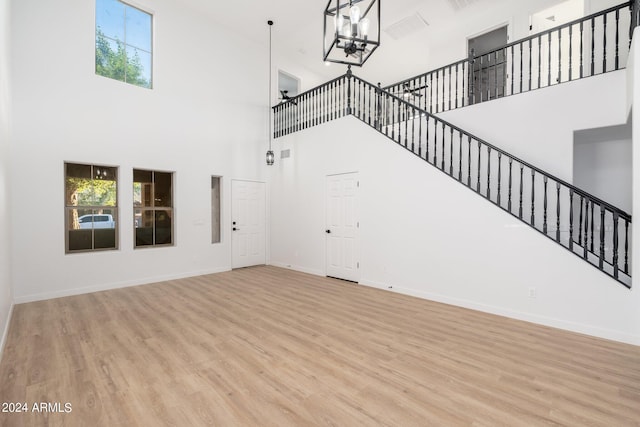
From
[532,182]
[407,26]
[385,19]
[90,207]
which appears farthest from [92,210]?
[407,26]

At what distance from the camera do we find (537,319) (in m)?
3.84

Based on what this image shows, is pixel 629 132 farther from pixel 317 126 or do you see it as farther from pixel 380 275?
pixel 317 126

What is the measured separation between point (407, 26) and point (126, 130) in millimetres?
7014

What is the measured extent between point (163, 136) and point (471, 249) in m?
6.24

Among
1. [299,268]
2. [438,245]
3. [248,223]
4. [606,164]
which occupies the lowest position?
[299,268]

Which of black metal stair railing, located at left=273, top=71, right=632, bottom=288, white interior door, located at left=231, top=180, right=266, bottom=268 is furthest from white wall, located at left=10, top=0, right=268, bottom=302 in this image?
black metal stair railing, located at left=273, top=71, right=632, bottom=288

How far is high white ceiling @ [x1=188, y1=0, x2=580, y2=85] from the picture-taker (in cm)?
680

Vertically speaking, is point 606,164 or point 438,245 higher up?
point 606,164

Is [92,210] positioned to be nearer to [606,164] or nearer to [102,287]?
[102,287]

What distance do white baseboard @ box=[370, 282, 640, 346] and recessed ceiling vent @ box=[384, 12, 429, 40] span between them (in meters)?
6.50

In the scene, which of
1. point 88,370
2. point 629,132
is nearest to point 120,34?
point 88,370

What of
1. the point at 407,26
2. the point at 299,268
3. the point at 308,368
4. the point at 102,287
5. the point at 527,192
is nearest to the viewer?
the point at 308,368

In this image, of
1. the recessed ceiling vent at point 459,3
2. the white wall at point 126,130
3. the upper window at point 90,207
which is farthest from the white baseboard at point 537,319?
the recessed ceiling vent at point 459,3

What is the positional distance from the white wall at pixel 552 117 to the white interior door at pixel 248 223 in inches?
208
